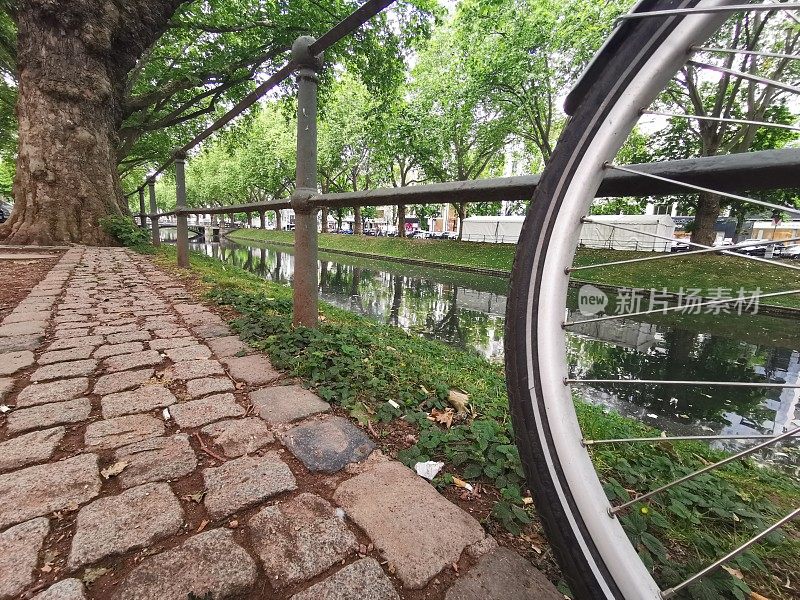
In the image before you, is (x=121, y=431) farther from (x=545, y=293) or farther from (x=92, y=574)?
(x=545, y=293)

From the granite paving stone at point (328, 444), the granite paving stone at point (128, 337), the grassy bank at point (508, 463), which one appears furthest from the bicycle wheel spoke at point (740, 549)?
the granite paving stone at point (128, 337)

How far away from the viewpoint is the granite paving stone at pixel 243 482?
1009 millimetres

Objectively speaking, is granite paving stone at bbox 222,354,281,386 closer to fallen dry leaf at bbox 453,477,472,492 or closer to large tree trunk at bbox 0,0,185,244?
fallen dry leaf at bbox 453,477,472,492

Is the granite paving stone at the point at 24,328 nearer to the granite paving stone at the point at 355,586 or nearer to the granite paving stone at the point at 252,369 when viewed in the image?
the granite paving stone at the point at 252,369

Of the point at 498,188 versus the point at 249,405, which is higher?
the point at 498,188

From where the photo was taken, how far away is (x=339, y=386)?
1752mm

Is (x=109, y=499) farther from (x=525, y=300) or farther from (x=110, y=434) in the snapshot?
(x=525, y=300)

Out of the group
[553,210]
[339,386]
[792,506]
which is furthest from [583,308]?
[553,210]

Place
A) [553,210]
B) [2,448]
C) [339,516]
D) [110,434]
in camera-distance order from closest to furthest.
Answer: [553,210], [339,516], [2,448], [110,434]

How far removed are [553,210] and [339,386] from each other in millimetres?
1281

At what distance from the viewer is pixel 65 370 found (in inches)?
71.0

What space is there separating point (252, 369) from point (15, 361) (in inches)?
45.3

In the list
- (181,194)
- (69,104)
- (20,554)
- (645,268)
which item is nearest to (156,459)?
(20,554)

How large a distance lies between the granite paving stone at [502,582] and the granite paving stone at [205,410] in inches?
40.1
